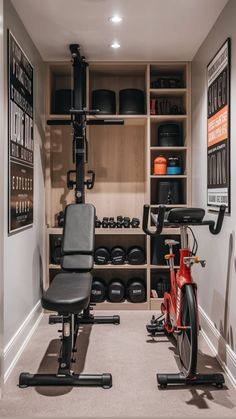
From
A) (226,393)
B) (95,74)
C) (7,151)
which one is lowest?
(226,393)

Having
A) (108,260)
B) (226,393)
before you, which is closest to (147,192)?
(108,260)

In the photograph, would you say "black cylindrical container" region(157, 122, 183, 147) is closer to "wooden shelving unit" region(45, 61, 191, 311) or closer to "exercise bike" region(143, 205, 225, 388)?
"wooden shelving unit" region(45, 61, 191, 311)

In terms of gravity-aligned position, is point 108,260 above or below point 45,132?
below

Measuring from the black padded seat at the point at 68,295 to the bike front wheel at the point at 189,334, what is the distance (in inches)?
27.2

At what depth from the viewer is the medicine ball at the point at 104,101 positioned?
13.7 feet

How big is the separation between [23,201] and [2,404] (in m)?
1.55

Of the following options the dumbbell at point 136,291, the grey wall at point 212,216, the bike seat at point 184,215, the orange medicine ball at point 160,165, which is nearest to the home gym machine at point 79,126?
the dumbbell at point 136,291

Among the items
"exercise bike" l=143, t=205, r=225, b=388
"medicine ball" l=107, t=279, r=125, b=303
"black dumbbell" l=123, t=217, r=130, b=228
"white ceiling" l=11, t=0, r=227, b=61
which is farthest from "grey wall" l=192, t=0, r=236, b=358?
"medicine ball" l=107, t=279, r=125, b=303

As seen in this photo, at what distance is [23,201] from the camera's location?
316cm

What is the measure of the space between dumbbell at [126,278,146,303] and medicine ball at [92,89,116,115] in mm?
1958

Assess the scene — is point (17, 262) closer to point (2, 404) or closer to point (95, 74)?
point (2, 404)

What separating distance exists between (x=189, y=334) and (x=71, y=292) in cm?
87

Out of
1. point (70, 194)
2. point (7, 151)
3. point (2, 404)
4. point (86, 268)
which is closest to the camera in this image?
point (2, 404)

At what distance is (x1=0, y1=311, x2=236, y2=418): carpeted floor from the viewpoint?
87.3 inches
